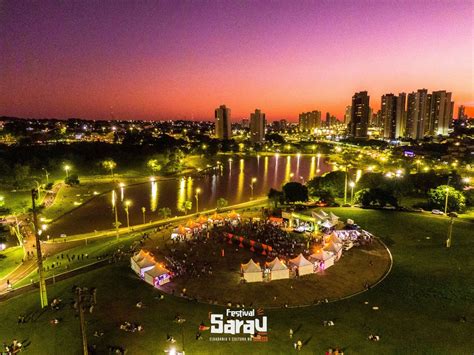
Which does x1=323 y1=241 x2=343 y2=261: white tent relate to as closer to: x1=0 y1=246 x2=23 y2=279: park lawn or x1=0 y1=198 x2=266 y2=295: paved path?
x1=0 y1=198 x2=266 y2=295: paved path

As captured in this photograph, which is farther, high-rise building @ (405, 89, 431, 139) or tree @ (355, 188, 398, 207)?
high-rise building @ (405, 89, 431, 139)

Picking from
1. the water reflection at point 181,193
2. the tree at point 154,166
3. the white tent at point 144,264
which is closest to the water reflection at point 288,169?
the water reflection at point 181,193

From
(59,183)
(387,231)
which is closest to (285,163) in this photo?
(59,183)

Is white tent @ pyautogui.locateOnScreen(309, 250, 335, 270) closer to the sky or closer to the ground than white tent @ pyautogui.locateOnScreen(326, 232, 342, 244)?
closer to the ground

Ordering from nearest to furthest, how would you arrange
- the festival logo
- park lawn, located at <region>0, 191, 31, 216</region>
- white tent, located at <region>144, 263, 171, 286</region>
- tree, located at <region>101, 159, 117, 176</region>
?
the festival logo < white tent, located at <region>144, 263, 171, 286</region> < park lawn, located at <region>0, 191, 31, 216</region> < tree, located at <region>101, 159, 117, 176</region>

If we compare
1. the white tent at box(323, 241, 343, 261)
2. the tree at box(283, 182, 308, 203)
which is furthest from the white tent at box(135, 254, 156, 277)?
the tree at box(283, 182, 308, 203)

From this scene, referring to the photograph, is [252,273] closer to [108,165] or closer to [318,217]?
[318,217]

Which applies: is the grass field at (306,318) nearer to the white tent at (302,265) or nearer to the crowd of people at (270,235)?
the white tent at (302,265)
